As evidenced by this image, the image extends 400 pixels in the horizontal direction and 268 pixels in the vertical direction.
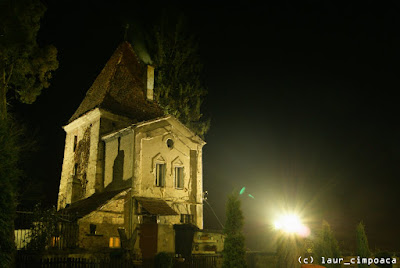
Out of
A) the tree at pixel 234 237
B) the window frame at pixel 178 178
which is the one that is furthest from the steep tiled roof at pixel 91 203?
the tree at pixel 234 237

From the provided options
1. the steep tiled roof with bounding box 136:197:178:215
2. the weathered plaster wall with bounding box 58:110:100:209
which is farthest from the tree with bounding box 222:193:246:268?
the weathered plaster wall with bounding box 58:110:100:209

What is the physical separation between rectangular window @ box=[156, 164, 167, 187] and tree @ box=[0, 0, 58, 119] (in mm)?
9012

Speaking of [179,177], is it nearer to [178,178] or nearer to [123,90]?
[178,178]

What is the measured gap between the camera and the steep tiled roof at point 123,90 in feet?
84.7

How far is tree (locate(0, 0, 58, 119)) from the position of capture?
14.4m

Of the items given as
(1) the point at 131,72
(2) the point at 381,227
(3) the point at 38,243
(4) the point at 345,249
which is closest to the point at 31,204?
(1) the point at 131,72

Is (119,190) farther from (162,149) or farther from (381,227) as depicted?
(381,227)

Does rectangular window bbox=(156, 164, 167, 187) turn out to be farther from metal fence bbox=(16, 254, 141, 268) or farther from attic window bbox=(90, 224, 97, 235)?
metal fence bbox=(16, 254, 141, 268)

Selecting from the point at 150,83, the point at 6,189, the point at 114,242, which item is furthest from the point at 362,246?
the point at 150,83

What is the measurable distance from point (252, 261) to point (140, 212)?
280 inches

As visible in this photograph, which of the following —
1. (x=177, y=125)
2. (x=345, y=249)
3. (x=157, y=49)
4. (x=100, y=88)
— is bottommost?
(x=345, y=249)

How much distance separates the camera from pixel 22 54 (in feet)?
51.0

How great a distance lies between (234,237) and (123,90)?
16.0 meters

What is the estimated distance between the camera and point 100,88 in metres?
27.4
